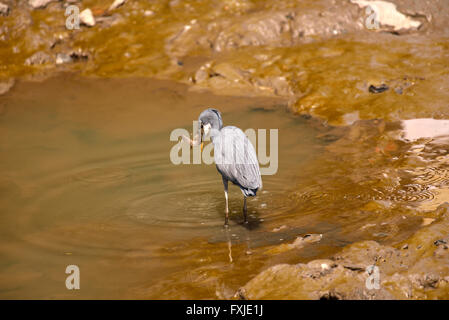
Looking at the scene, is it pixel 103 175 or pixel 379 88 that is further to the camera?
pixel 379 88

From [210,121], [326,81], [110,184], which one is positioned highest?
[326,81]

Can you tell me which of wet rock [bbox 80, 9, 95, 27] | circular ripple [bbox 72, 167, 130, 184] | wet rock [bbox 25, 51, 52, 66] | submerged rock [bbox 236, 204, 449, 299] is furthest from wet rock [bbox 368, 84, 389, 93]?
wet rock [bbox 25, 51, 52, 66]

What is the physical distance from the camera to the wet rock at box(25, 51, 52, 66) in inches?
451

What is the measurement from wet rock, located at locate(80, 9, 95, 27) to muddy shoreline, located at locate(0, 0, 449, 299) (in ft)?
0.14

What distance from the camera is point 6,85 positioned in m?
10.7

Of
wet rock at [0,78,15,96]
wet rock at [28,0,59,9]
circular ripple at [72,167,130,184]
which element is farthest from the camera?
wet rock at [28,0,59,9]

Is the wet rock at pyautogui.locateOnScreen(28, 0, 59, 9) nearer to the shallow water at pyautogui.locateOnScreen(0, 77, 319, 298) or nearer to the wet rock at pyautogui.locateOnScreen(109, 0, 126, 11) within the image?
the wet rock at pyautogui.locateOnScreen(109, 0, 126, 11)

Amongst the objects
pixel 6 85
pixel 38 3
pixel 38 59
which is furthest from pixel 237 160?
pixel 38 3

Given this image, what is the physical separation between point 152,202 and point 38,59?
6.73 meters

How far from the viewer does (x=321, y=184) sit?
251 inches

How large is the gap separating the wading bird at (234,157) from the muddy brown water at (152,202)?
46cm

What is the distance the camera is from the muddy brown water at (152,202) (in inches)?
179

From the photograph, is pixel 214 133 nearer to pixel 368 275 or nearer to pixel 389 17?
pixel 368 275
